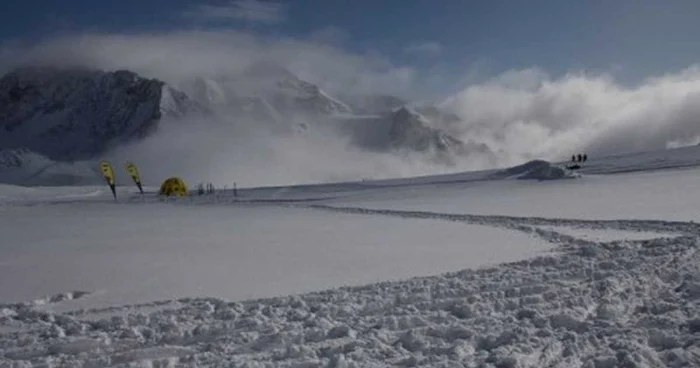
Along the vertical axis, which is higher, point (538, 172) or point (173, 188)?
point (538, 172)

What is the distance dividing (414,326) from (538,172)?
33127 mm

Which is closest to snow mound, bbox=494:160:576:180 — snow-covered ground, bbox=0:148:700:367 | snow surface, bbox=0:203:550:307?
snow-covered ground, bbox=0:148:700:367

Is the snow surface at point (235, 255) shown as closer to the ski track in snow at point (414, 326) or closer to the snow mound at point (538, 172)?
the ski track in snow at point (414, 326)

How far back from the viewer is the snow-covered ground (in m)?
7.47

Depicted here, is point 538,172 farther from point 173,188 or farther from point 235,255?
point 235,255

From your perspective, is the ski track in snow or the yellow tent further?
the yellow tent

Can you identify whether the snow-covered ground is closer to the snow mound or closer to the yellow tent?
the snow mound

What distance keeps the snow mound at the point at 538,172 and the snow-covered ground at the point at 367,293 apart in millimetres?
15644

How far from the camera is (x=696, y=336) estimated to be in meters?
7.58

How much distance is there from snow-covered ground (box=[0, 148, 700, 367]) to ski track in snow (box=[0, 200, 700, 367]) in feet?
0.09

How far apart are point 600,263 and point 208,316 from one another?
6.84 meters

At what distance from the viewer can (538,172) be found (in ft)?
131

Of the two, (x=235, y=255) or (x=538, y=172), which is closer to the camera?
(x=235, y=255)

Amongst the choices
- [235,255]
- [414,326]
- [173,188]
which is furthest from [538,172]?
[414,326]
